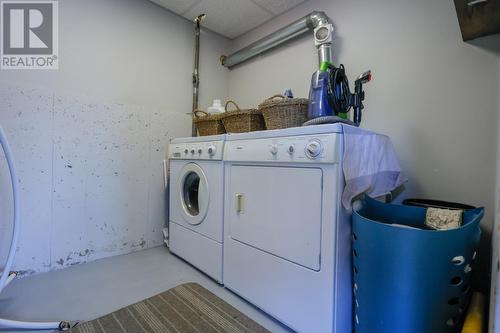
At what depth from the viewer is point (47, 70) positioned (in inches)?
67.4

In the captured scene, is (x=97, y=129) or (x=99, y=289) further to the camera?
(x=97, y=129)

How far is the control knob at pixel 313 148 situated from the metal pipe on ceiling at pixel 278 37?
1091mm

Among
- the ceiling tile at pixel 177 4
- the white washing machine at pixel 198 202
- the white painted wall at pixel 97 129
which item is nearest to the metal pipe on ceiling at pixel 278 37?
the white painted wall at pixel 97 129

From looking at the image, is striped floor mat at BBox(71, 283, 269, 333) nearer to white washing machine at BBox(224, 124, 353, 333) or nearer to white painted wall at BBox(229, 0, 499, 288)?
white washing machine at BBox(224, 124, 353, 333)

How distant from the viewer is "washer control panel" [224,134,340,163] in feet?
3.42

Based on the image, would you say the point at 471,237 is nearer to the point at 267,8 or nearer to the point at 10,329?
the point at 10,329

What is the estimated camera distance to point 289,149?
1.18 m

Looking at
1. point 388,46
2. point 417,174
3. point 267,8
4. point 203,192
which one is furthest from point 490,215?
point 267,8

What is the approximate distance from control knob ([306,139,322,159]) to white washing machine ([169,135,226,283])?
671mm

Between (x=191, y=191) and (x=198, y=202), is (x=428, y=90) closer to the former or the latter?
(x=198, y=202)

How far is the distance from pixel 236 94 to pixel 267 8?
91 centimetres

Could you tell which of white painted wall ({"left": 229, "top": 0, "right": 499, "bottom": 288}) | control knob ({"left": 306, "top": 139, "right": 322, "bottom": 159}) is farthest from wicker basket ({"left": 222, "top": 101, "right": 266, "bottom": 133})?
white painted wall ({"left": 229, "top": 0, "right": 499, "bottom": 288})

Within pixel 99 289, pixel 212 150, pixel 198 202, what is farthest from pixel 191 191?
pixel 99 289

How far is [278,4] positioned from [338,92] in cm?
131
